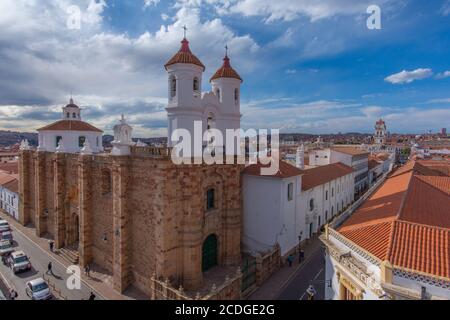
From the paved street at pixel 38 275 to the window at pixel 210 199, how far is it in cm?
1001

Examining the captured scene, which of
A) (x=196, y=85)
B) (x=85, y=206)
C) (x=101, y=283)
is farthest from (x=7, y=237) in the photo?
(x=196, y=85)

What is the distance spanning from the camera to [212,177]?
20.7 meters

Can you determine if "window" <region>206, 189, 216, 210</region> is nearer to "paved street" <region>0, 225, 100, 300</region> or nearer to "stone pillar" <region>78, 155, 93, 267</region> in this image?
"paved street" <region>0, 225, 100, 300</region>

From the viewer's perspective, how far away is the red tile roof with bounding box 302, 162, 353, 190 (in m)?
27.3

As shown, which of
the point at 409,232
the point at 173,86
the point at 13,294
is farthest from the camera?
the point at 173,86

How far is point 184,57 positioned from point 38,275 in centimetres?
2097

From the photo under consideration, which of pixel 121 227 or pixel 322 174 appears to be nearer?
pixel 121 227

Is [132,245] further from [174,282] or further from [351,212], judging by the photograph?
[351,212]

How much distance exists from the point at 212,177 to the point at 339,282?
37.8 feet

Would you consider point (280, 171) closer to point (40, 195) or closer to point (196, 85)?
point (196, 85)

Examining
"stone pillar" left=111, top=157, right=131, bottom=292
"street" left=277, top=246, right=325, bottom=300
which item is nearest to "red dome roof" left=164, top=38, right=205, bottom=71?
"stone pillar" left=111, top=157, right=131, bottom=292

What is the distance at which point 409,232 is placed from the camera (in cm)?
1084

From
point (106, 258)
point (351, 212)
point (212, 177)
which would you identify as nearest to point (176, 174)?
point (212, 177)

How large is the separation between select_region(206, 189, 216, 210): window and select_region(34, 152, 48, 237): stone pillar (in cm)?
2109
